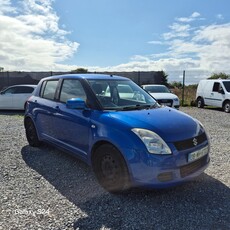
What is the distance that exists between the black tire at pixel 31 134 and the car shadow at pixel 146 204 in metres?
1.51

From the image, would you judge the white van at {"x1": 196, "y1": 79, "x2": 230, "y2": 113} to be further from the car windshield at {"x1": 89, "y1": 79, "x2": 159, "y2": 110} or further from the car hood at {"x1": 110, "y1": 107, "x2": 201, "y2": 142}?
the car hood at {"x1": 110, "y1": 107, "x2": 201, "y2": 142}

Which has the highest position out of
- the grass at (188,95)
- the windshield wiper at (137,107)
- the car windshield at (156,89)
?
the windshield wiper at (137,107)

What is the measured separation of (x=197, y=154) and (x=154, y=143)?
731 millimetres

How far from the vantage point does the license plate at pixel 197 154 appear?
3446 mm

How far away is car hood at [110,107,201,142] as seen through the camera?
339 centimetres

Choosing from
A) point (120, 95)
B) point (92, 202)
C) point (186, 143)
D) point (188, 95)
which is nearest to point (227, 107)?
point (188, 95)

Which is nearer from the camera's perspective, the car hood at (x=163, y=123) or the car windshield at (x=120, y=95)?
the car hood at (x=163, y=123)

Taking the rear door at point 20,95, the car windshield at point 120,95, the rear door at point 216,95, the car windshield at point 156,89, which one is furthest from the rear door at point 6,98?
the rear door at point 216,95

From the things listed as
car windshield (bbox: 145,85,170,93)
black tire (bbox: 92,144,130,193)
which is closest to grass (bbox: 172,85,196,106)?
car windshield (bbox: 145,85,170,93)

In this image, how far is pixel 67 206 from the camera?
3.36 meters

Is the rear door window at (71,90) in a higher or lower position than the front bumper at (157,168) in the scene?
higher

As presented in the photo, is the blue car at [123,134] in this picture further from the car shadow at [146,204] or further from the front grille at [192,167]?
the car shadow at [146,204]

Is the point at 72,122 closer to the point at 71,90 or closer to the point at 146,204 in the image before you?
the point at 71,90

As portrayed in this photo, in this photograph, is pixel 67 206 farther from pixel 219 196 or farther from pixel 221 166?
pixel 221 166
